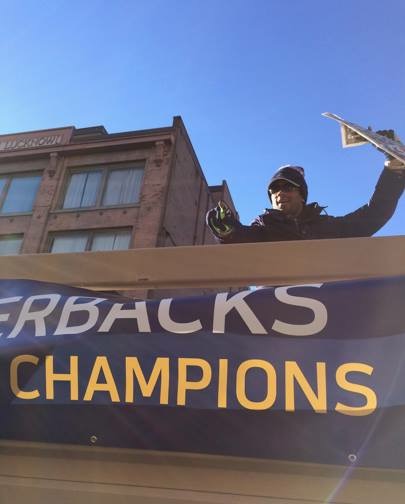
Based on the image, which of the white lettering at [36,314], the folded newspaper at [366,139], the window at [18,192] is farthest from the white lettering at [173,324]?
the window at [18,192]

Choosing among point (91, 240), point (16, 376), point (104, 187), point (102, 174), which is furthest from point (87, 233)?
point (16, 376)

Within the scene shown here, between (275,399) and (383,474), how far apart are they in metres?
0.27

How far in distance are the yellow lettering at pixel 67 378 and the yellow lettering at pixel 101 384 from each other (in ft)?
0.12

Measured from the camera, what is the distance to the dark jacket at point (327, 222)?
6.43 ft

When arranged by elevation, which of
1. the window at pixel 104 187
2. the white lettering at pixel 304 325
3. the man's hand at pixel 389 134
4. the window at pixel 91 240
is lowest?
the white lettering at pixel 304 325

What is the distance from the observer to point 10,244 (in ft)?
59.7

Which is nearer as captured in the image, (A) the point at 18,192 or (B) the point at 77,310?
(B) the point at 77,310

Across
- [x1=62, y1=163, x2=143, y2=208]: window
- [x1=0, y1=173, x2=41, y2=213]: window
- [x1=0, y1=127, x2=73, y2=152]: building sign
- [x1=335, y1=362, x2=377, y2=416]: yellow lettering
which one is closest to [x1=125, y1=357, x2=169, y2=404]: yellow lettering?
[x1=335, y1=362, x2=377, y2=416]: yellow lettering

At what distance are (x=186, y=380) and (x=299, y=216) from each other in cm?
117

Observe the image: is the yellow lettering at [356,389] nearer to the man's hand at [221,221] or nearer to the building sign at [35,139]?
the man's hand at [221,221]

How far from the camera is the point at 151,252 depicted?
1.54 meters

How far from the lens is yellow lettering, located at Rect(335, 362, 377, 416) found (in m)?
0.97

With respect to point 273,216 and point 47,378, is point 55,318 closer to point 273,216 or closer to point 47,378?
point 47,378

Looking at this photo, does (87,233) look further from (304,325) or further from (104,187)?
(304,325)
